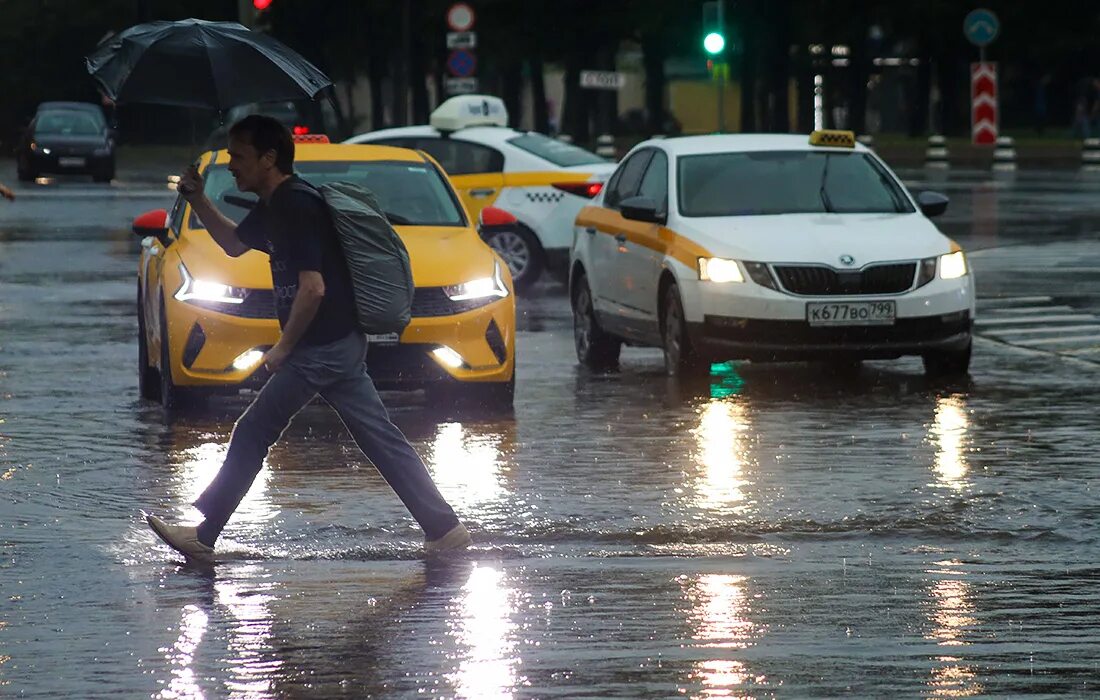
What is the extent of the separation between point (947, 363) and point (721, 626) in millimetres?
8127

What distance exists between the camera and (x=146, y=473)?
11.4m

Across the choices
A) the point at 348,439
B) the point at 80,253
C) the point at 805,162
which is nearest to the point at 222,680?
the point at 348,439

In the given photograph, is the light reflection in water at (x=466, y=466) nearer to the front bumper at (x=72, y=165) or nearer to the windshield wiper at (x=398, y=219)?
the windshield wiper at (x=398, y=219)

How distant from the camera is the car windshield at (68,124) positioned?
5156cm

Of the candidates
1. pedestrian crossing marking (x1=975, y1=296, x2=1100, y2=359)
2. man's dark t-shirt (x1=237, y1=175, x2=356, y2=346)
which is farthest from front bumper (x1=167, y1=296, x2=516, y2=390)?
pedestrian crossing marking (x1=975, y1=296, x2=1100, y2=359)

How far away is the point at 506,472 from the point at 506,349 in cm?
240

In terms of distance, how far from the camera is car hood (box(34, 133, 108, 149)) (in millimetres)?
50438

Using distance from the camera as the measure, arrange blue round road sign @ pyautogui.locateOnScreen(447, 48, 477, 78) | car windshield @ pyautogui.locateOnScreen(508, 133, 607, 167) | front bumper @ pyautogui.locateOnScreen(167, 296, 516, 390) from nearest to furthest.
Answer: front bumper @ pyautogui.locateOnScreen(167, 296, 516, 390) → car windshield @ pyautogui.locateOnScreen(508, 133, 607, 167) → blue round road sign @ pyautogui.locateOnScreen(447, 48, 477, 78)

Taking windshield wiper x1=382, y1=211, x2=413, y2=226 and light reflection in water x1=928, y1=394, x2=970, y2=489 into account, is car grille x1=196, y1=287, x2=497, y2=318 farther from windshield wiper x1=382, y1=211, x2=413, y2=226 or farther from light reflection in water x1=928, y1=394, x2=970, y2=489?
light reflection in water x1=928, y1=394, x2=970, y2=489

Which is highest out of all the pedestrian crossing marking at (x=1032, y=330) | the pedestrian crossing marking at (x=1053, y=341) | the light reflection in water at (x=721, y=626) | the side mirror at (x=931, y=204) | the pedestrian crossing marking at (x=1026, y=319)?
the side mirror at (x=931, y=204)

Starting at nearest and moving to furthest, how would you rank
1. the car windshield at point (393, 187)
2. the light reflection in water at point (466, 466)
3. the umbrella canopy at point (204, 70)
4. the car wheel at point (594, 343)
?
1. the light reflection in water at point (466, 466)
2. the umbrella canopy at point (204, 70)
3. the car windshield at point (393, 187)
4. the car wheel at point (594, 343)

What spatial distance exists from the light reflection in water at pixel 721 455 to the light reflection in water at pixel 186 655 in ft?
9.38

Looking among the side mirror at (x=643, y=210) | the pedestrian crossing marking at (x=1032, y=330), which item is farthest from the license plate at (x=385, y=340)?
the pedestrian crossing marking at (x=1032, y=330)

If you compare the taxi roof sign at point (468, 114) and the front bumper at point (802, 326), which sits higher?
the taxi roof sign at point (468, 114)
